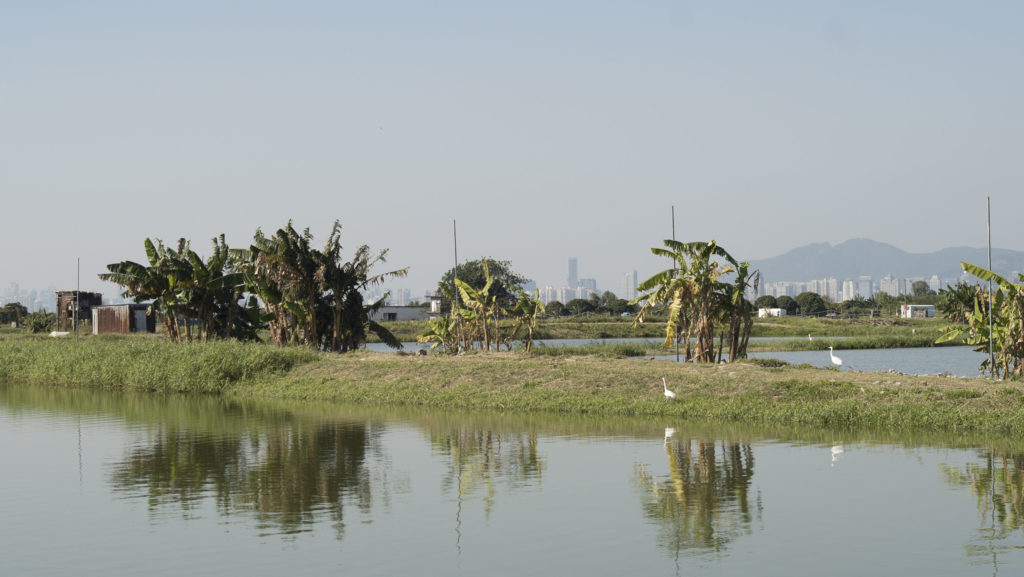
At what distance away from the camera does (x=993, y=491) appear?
15.9 metres

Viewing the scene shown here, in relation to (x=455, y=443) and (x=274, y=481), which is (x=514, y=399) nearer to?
(x=455, y=443)

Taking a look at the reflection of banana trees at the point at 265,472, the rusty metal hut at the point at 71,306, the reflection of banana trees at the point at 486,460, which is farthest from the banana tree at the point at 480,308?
the rusty metal hut at the point at 71,306

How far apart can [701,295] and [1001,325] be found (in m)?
8.29

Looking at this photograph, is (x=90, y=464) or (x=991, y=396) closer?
(x=90, y=464)

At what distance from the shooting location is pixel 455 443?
874 inches

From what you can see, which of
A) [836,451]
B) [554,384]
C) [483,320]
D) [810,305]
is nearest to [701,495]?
[836,451]

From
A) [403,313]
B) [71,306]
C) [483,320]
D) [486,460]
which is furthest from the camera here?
[403,313]

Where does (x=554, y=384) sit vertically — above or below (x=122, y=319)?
below

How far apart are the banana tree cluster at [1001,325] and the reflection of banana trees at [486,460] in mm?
12884

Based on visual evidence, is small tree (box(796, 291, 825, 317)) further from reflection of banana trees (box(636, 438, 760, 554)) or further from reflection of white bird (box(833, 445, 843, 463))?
reflection of banana trees (box(636, 438, 760, 554))

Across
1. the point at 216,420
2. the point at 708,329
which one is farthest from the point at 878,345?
the point at 216,420

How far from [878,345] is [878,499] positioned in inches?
1898

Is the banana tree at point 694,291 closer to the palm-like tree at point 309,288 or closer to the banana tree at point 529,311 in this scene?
the banana tree at point 529,311

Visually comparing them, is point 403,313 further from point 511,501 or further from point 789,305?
point 511,501
